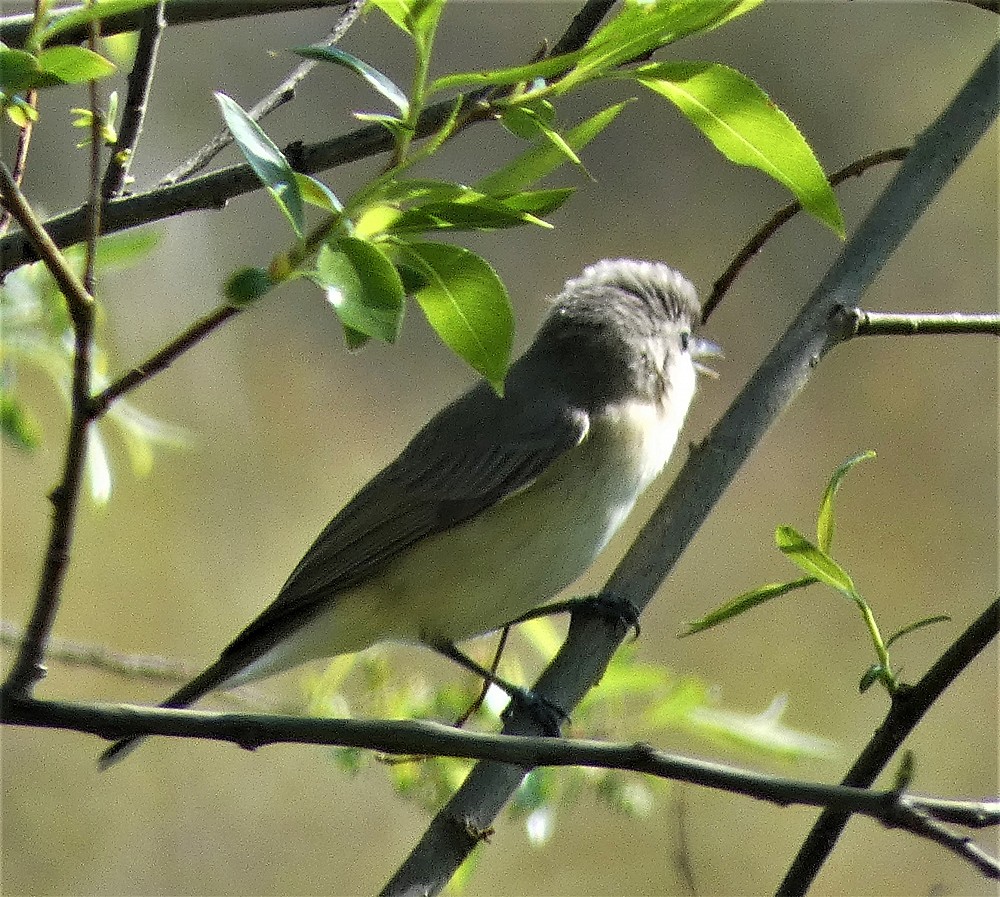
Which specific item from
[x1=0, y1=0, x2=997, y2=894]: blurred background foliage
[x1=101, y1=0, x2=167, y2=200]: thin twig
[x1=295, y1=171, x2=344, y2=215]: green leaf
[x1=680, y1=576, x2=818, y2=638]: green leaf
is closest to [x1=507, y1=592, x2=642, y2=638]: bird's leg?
[x1=680, y1=576, x2=818, y2=638]: green leaf

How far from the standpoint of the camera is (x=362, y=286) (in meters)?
0.76

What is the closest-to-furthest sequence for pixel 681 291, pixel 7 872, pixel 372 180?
pixel 372 180, pixel 681 291, pixel 7 872

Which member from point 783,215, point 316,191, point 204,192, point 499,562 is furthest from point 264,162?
point 499,562

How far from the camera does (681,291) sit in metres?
2.47

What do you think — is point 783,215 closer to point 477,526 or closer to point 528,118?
point 528,118

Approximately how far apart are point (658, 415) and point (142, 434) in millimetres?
929

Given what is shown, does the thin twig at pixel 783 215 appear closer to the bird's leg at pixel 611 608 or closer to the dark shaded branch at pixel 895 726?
the bird's leg at pixel 611 608

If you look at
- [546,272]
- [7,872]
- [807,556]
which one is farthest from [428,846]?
[546,272]

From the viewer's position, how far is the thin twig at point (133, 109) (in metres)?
1.21

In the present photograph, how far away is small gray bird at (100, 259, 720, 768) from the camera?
2.05 metres

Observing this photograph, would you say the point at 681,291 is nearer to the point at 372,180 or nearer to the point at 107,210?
the point at 107,210

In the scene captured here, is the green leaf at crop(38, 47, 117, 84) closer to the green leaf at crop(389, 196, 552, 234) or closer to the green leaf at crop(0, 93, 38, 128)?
the green leaf at crop(0, 93, 38, 128)

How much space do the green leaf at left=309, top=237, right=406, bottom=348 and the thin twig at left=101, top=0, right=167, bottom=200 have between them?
540mm

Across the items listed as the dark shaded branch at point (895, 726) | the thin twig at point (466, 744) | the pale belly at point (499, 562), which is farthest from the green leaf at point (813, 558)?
the pale belly at point (499, 562)
